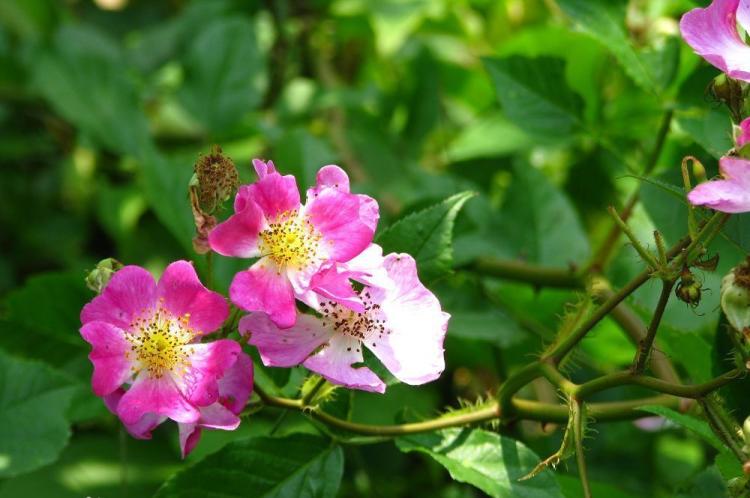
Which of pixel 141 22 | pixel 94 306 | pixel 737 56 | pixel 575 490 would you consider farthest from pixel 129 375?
pixel 141 22

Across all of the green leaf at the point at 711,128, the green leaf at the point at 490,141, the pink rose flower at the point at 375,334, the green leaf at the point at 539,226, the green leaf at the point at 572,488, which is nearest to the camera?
the pink rose flower at the point at 375,334

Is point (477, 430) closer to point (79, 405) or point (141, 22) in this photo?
point (79, 405)

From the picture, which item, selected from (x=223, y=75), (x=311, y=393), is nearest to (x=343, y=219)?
(x=311, y=393)

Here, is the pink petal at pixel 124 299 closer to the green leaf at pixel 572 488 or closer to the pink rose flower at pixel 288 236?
the pink rose flower at pixel 288 236

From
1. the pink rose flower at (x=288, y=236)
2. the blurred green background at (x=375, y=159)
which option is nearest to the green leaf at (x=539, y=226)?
the blurred green background at (x=375, y=159)

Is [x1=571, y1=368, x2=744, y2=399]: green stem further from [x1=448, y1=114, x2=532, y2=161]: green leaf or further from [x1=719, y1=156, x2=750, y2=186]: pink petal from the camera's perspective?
[x1=448, y1=114, x2=532, y2=161]: green leaf

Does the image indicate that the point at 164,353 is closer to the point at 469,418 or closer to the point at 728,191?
the point at 469,418
